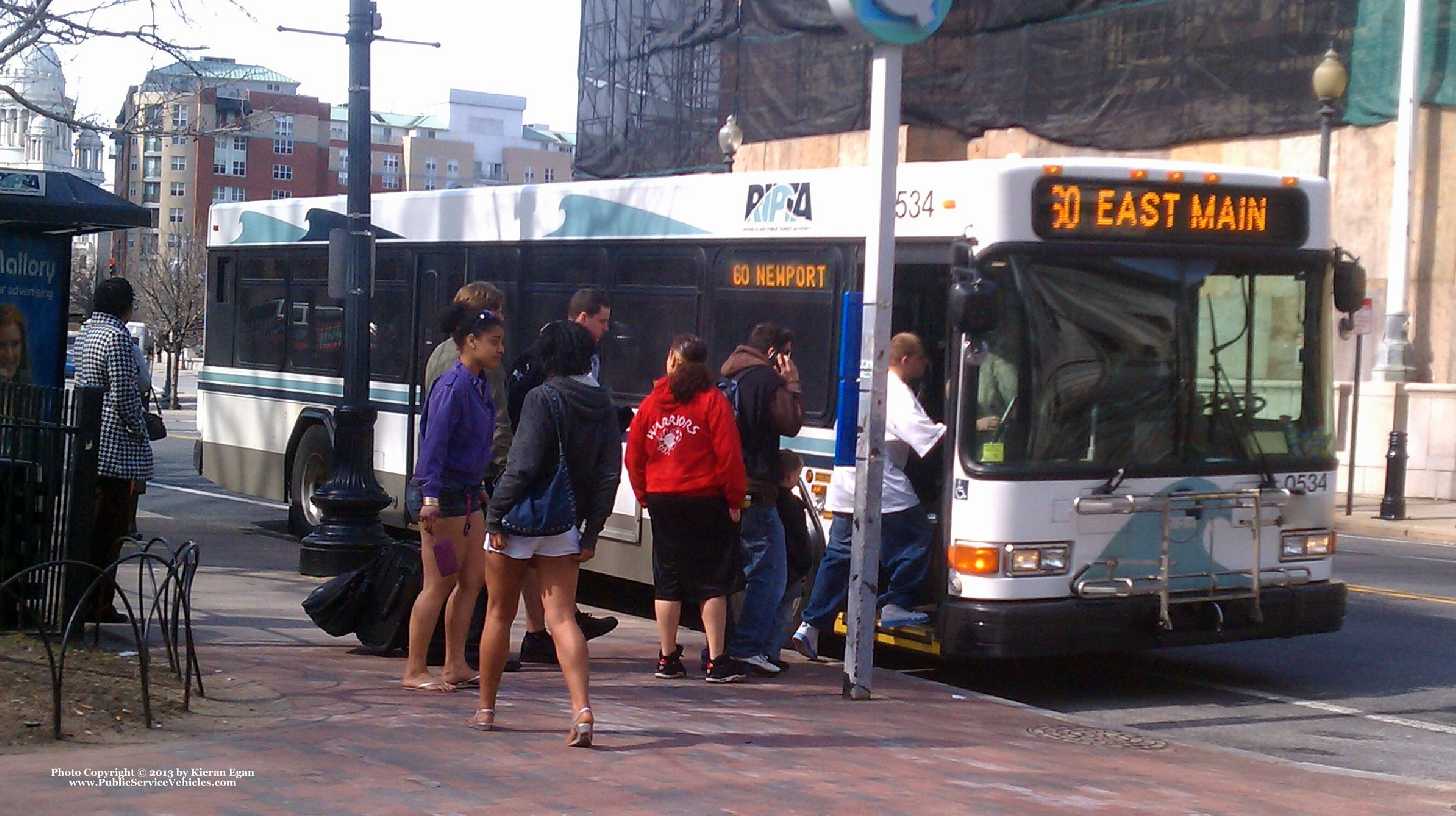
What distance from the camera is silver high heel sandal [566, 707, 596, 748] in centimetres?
662

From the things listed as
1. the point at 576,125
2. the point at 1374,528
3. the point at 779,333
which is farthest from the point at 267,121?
the point at 576,125

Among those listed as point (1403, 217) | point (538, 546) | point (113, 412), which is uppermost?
point (1403, 217)

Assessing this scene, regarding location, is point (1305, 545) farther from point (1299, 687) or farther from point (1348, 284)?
point (1348, 284)

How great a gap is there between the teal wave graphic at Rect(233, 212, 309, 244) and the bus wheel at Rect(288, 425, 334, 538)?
1.88m

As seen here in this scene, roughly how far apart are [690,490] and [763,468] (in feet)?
2.27

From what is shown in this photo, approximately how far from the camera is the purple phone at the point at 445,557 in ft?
24.7

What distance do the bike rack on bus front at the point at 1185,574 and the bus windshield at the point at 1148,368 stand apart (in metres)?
0.15

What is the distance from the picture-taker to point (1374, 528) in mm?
20016

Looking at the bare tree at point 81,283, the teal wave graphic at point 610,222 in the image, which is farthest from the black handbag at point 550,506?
the bare tree at point 81,283

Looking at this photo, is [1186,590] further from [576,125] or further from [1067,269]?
[576,125]

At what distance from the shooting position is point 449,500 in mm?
7570

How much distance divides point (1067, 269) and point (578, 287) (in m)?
4.13

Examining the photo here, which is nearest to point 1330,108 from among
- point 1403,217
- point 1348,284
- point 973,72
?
point 1403,217

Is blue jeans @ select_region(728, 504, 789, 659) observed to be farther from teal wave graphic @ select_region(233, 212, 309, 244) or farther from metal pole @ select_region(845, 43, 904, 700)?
teal wave graphic @ select_region(233, 212, 309, 244)
